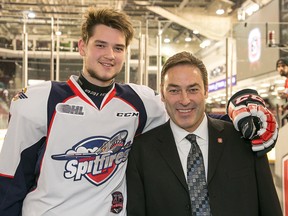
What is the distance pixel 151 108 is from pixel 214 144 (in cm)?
45

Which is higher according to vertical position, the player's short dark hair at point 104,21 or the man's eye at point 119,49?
the player's short dark hair at point 104,21

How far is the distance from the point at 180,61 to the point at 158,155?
399 millimetres

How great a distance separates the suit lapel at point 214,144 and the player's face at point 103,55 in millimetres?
495

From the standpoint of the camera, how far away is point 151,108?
1.95 m

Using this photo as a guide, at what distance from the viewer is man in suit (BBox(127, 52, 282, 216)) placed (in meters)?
1.52

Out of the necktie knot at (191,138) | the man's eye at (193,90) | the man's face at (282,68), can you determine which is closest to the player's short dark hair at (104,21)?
the man's eye at (193,90)

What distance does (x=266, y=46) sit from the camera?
354 inches

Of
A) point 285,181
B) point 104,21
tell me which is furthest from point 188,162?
point 285,181

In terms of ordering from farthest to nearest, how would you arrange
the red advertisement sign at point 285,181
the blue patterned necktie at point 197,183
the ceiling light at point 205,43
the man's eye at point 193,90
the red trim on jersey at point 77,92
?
1. the ceiling light at point 205,43
2. the red advertisement sign at point 285,181
3. the red trim on jersey at point 77,92
4. the man's eye at point 193,90
5. the blue patterned necktie at point 197,183

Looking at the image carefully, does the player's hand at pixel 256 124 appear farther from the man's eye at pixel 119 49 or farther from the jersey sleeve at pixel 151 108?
the man's eye at pixel 119 49

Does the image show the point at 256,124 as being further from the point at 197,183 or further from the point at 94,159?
the point at 94,159

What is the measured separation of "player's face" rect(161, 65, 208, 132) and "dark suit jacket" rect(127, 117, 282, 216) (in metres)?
0.10

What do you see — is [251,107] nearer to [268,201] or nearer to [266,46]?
[268,201]

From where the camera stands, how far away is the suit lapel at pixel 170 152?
5.04 ft
